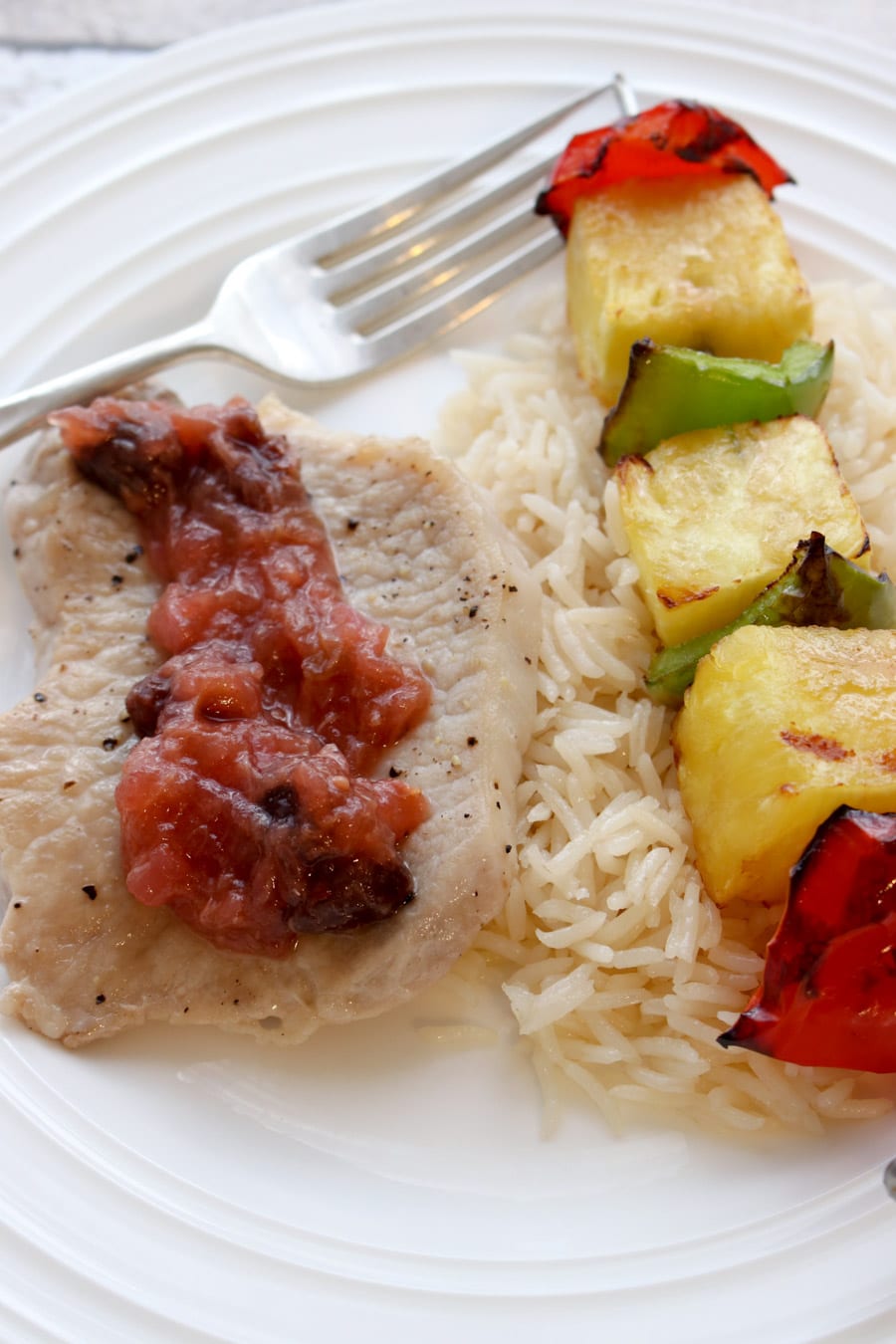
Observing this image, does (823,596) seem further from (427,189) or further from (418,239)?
(427,189)

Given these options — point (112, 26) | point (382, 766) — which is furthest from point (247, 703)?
point (112, 26)

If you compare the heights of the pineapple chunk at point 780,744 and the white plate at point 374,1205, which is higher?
the pineapple chunk at point 780,744

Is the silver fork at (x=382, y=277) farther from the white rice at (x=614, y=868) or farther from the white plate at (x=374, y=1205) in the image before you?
the white rice at (x=614, y=868)

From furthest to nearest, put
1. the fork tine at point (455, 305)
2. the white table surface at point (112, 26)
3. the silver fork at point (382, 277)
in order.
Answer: the white table surface at point (112, 26) → the fork tine at point (455, 305) → the silver fork at point (382, 277)

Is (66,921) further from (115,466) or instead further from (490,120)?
(490,120)

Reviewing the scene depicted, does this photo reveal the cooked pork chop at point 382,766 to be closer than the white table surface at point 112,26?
Yes


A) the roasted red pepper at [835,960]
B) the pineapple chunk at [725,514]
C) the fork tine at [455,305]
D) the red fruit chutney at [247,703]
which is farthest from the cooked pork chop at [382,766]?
the fork tine at [455,305]

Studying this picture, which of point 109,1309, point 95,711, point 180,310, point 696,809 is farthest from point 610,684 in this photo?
point 180,310
